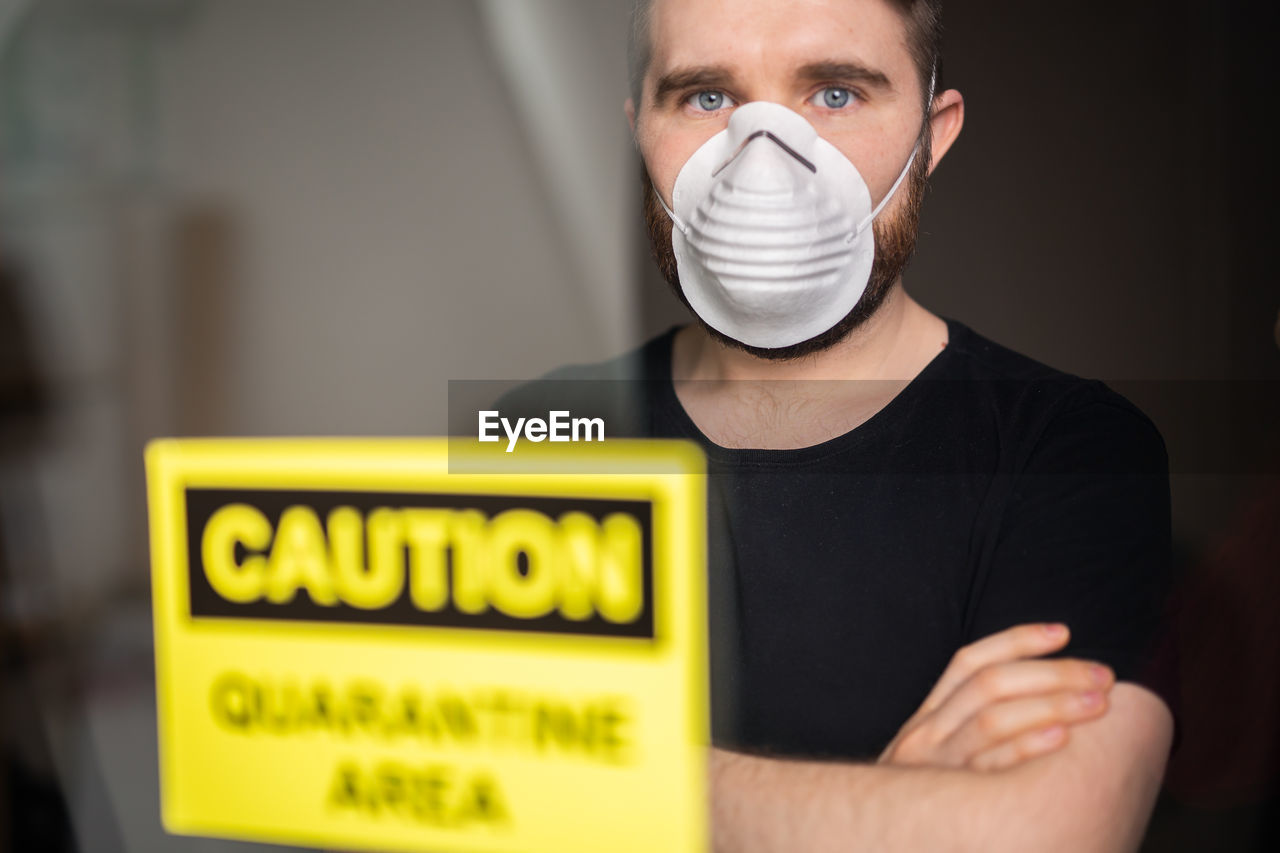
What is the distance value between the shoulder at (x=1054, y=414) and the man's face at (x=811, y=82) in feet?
0.30

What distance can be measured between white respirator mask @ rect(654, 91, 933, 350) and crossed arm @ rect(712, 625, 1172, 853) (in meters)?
0.31

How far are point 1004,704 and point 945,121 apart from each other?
40cm

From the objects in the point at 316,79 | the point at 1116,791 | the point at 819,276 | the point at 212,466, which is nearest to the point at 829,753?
the point at 1116,791

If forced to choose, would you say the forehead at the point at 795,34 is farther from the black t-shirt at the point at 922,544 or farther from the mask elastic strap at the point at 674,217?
the black t-shirt at the point at 922,544

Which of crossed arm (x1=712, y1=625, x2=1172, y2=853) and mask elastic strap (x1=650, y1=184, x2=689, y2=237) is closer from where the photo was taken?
crossed arm (x1=712, y1=625, x2=1172, y2=853)

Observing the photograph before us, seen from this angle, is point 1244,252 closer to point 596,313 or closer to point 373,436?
point 596,313

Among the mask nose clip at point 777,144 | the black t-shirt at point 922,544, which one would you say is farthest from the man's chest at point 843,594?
the mask nose clip at point 777,144

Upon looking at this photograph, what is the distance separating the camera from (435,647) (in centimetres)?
80

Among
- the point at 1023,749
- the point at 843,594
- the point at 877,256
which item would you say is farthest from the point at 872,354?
the point at 1023,749

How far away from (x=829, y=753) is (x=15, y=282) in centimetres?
82

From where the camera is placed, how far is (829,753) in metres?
0.76

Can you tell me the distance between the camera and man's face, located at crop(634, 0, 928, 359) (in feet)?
2.35

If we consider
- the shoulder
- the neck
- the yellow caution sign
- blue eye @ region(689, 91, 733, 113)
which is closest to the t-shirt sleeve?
the shoulder

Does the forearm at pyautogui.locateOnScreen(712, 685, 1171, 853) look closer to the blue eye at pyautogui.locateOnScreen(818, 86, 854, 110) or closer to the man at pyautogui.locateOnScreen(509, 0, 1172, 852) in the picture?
the man at pyautogui.locateOnScreen(509, 0, 1172, 852)
